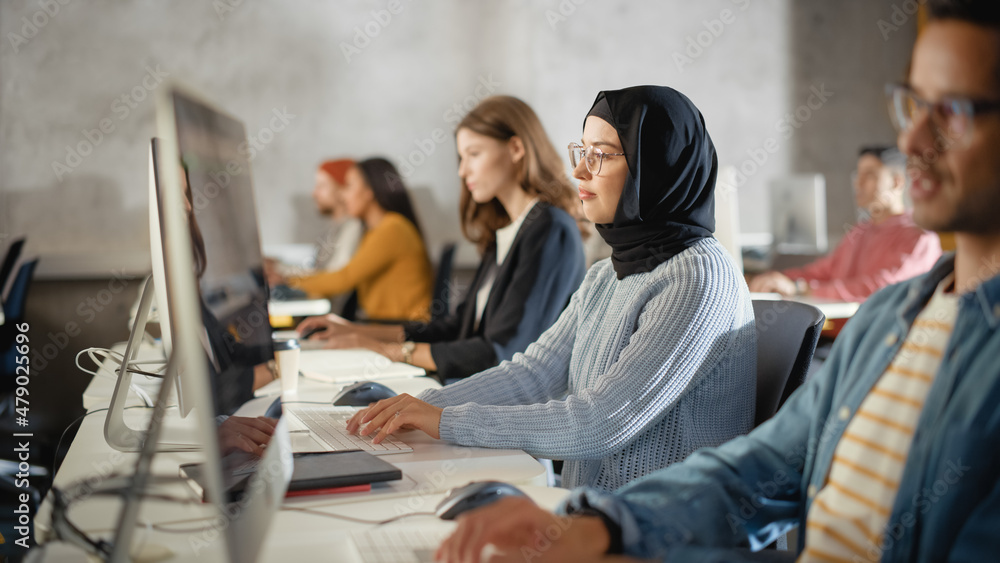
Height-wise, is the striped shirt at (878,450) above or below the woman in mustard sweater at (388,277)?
above

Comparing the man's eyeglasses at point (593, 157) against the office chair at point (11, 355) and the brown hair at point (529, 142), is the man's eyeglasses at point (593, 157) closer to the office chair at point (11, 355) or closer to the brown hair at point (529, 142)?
the brown hair at point (529, 142)

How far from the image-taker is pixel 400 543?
896mm

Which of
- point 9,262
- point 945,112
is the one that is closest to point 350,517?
point 945,112

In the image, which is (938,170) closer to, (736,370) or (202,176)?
(736,370)

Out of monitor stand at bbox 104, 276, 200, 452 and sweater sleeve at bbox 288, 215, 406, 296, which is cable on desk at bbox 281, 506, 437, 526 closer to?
monitor stand at bbox 104, 276, 200, 452

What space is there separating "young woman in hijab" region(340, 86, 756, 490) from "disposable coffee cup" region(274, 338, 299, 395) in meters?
0.37

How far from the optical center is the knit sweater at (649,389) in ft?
4.17

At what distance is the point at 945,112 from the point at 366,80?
4.12m

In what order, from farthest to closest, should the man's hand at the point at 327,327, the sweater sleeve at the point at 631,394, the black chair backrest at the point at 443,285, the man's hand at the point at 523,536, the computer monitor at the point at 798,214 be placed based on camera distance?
the computer monitor at the point at 798,214 → the black chair backrest at the point at 443,285 → the man's hand at the point at 327,327 → the sweater sleeve at the point at 631,394 → the man's hand at the point at 523,536

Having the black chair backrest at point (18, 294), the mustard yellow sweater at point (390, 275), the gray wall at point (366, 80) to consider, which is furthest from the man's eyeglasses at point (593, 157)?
the gray wall at point (366, 80)

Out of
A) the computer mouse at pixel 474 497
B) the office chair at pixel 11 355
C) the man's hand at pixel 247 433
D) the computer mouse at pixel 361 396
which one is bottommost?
the office chair at pixel 11 355

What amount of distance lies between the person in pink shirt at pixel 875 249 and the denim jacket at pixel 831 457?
267cm

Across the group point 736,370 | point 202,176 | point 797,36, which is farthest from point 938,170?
point 797,36

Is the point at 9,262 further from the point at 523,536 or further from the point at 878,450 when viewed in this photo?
the point at 878,450
